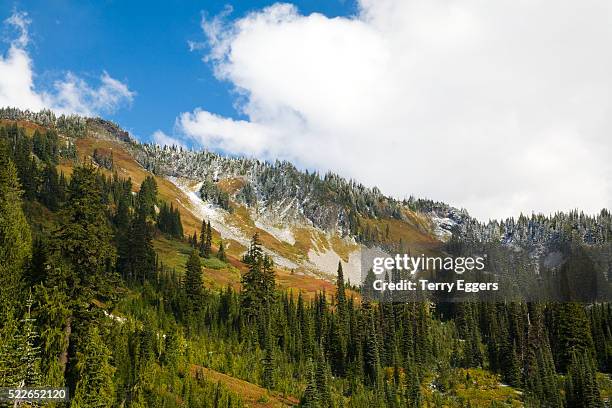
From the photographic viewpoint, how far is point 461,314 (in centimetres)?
14875

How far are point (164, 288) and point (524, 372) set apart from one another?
→ 74.5 metres

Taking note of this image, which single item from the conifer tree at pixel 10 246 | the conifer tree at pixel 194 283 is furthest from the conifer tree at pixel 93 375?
the conifer tree at pixel 194 283

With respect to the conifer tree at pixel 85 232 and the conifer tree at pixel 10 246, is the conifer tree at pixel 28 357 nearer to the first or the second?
the conifer tree at pixel 10 246

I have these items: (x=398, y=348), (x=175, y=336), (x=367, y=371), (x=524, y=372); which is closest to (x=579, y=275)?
(x=524, y=372)

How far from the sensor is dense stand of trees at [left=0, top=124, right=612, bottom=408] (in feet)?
115

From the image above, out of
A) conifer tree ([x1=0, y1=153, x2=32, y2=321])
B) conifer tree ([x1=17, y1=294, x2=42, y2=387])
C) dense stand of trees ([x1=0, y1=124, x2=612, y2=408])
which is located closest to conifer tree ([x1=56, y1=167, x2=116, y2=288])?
dense stand of trees ([x1=0, y1=124, x2=612, y2=408])

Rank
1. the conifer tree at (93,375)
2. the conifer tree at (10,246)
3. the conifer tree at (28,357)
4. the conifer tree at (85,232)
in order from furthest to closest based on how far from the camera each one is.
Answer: the conifer tree at (85,232)
the conifer tree at (10,246)
the conifer tree at (93,375)
the conifer tree at (28,357)

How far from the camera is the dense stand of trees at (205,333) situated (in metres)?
35.1

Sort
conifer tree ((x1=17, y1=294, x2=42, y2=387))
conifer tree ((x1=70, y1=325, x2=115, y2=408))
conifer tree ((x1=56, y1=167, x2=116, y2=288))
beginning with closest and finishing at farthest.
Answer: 1. conifer tree ((x1=17, y1=294, x2=42, y2=387))
2. conifer tree ((x1=70, y1=325, x2=115, y2=408))
3. conifer tree ((x1=56, y1=167, x2=116, y2=288))

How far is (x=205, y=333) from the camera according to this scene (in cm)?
8306

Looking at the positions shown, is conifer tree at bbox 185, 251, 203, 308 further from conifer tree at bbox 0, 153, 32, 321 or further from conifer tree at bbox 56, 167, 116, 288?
conifer tree at bbox 56, 167, 116, 288

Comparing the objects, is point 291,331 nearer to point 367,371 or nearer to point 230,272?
point 367,371

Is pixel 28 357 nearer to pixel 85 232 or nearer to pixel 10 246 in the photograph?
pixel 85 232

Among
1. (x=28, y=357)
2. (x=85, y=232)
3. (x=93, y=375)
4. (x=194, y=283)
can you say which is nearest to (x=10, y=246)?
(x=85, y=232)
